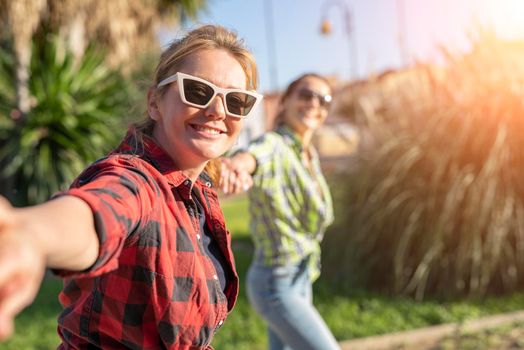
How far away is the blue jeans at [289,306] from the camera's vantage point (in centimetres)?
284

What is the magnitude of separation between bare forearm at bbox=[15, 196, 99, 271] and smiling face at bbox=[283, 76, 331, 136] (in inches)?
92.9

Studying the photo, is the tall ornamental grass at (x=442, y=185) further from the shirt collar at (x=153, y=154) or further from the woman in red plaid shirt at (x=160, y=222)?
the shirt collar at (x=153, y=154)

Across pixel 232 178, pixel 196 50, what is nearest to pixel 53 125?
pixel 232 178

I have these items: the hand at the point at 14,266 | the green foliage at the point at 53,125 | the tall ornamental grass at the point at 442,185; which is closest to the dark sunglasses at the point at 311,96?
the hand at the point at 14,266

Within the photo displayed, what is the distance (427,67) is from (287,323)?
4952 mm

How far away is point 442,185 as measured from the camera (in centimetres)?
648

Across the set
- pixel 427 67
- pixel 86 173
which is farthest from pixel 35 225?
pixel 427 67

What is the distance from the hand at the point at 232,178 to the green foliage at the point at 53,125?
23.7 ft

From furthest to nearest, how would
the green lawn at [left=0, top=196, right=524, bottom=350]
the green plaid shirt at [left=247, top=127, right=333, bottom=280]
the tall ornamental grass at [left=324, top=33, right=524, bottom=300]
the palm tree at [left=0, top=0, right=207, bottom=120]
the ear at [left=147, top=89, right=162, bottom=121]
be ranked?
the palm tree at [left=0, top=0, right=207, bottom=120], the tall ornamental grass at [left=324, top=33, right=524, bottom=300], the green lawn at [left=0, top=196, right=524, bottom=350], the green plaid shirt at [left=247, top=127, right=333, bottom=280], the ear at [left=147, top=89, right=162, bottom=121]

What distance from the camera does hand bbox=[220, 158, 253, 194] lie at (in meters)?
2.44

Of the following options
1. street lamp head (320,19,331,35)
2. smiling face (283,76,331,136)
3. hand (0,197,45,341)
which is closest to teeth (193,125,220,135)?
hand (0,197,45,341)

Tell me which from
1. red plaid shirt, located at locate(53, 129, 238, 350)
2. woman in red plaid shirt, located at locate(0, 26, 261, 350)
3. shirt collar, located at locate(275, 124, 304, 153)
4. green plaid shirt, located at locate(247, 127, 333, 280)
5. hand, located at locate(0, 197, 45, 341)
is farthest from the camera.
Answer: shirt collar, located at locate(275, 124, 304, 153)

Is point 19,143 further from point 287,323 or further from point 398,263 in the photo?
point 287,323

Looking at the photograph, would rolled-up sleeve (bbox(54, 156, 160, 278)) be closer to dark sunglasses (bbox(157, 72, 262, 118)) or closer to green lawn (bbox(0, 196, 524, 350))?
dark sunglasses (bbox(157, 72, 262, 118))
